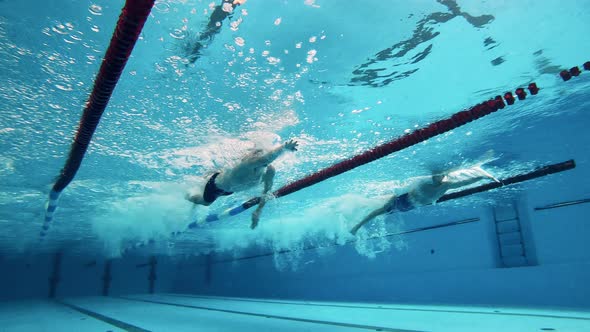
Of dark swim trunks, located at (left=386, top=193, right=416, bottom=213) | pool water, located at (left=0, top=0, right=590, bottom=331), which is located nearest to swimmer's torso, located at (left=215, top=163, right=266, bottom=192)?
pool water, located at (left=0, top=0, right=590, bottom=331)

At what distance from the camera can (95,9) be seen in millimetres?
4121

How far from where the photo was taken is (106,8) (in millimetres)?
4121

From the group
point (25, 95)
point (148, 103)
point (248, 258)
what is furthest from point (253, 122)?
point (248, 258)

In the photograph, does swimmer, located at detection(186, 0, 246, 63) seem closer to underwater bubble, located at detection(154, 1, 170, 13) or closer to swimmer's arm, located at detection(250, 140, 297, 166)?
underwater bubble, located at detection(154, 1, 170, 13)

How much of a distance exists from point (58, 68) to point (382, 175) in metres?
9.38

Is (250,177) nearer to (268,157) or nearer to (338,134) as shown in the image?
(268,157)

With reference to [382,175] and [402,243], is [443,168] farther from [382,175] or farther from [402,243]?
[402,243]

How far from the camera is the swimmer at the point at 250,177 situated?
21.6 feet

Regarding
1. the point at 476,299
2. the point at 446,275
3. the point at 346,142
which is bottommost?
the point at 476,299

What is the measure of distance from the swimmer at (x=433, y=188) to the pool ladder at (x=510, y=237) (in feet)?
5.92

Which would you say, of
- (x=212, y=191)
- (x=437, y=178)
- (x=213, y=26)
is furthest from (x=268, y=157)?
(x=437, y=178)

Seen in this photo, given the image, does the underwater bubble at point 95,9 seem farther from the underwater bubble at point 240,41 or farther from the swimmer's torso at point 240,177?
the swimmer's torso at point 240,177

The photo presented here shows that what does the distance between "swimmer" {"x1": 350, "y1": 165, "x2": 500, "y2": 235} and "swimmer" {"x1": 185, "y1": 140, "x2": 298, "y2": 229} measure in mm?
3713

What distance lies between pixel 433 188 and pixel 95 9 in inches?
372
